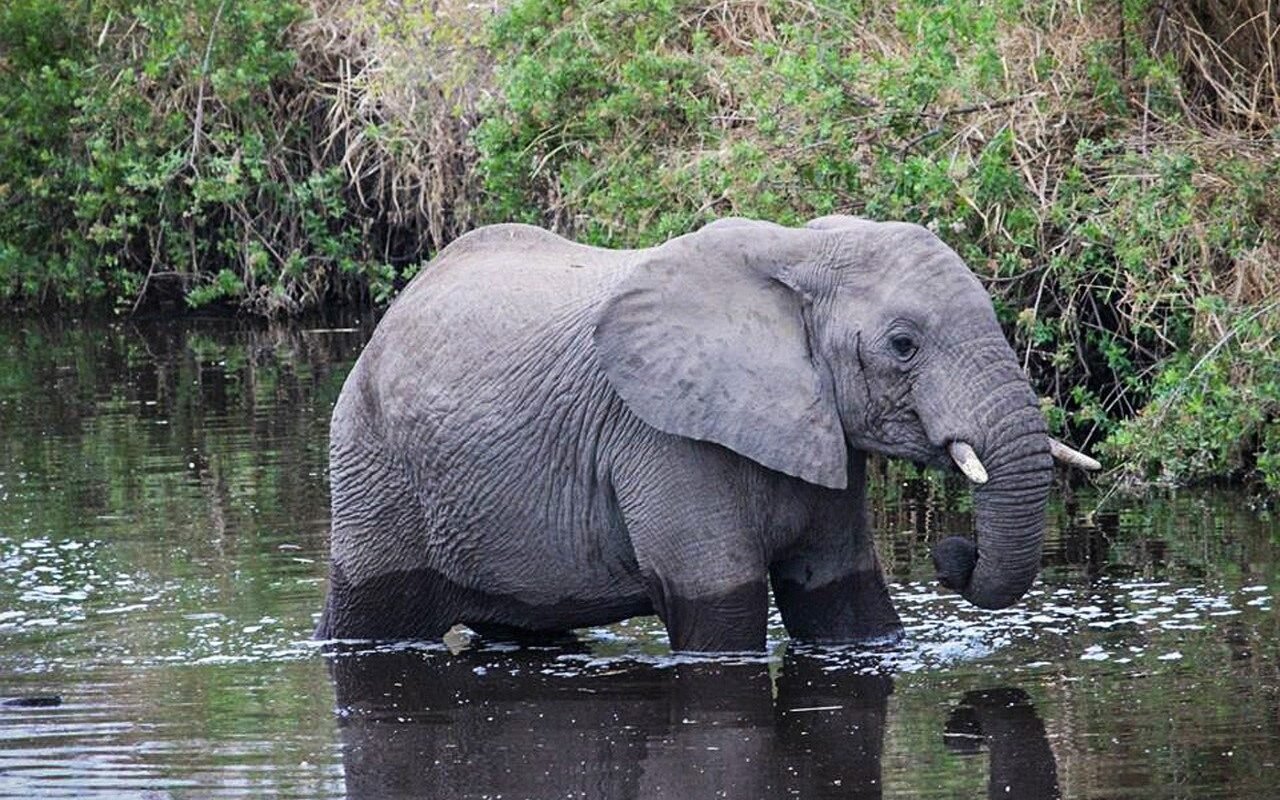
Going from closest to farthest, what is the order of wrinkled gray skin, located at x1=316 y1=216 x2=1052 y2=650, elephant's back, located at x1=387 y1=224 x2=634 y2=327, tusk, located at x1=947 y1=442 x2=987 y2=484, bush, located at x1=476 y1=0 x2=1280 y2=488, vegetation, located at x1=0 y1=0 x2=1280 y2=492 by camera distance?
1. tusk, located at x1=947 y1=442 x2=987 y2=484
2. wrinkled gray skin, located at x1=316 y1=216 x2=1052 y2=650
3. elephant's back, located at x1=387 y1=224 x2=634 y2=327
4. bush, located at x1=476 y1=0 x2=1280 y2=488
5. vegetation, located at x1=0 y1=0 x2=1280 y2=492


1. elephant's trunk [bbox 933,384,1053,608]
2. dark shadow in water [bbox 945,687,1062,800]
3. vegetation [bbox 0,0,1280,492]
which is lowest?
dark shadow in water [bbox 945,687,1062,800]

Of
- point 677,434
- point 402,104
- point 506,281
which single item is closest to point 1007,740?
point 677,434

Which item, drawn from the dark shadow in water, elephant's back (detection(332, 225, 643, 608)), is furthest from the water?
elephant's back (detection(332, 225, 643, 608))

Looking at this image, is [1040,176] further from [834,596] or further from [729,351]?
[729,351]

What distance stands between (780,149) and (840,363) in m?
5.05

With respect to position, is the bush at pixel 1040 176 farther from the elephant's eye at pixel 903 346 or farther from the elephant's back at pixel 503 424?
the elephant's back at pixel 503 424

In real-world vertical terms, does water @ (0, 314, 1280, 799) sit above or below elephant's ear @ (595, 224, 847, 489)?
below

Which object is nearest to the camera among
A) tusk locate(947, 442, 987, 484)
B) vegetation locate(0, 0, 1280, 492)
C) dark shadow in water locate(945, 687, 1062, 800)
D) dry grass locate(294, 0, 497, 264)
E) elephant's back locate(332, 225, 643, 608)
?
dark shadow in water locate(945, 687, 1062, 800)

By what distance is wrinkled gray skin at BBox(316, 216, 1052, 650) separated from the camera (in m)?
9.04

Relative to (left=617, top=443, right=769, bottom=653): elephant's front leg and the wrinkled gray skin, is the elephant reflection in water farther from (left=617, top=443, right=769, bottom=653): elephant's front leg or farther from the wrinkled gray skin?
the wrinkled gray skin

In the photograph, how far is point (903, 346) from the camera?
9.07m

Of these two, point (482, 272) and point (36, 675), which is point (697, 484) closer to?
point (482, 272)

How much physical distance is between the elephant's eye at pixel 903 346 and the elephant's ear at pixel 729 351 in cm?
28

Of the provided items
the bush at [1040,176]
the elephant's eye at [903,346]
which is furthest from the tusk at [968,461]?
the bush at [1040,176]
